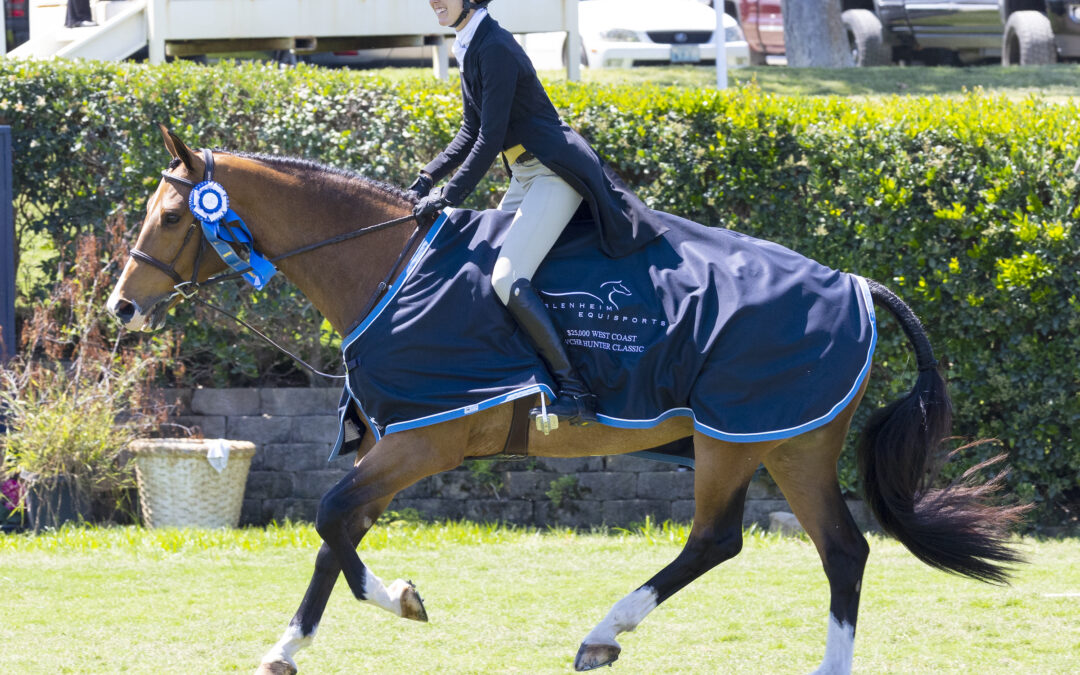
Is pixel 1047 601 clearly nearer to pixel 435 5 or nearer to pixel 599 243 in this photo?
pixel 599 243

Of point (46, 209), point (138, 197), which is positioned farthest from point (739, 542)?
point (46, 209)

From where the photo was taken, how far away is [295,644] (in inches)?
191

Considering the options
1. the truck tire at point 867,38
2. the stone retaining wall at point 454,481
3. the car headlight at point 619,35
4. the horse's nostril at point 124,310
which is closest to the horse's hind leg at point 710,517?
the horse's nostril at point 124,310

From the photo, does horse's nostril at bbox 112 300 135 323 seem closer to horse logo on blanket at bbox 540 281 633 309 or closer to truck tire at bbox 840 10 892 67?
horse logo on blanket at bbox 540 281 633 309

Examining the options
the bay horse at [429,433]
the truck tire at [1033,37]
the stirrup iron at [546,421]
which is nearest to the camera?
the stirrup iron at [546,421]

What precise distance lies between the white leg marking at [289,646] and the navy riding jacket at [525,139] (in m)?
1.69

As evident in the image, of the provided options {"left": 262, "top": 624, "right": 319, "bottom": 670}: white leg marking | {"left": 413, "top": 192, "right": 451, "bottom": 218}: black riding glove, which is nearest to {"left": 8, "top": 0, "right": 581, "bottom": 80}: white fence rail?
{"left": 413, "top": 192, "right": 451, "bottom": 218}: black riding glove

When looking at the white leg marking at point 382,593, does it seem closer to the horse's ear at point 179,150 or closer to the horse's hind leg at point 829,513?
the horse's hind leg at point 829,513

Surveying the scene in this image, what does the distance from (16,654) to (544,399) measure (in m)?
2.55

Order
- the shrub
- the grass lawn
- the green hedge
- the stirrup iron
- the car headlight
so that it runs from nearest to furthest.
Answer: the stirrup iron < the grass lawn < the green hedge < the shrub < the car headlight

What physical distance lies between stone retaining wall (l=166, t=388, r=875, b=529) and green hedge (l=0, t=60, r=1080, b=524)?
0.31m

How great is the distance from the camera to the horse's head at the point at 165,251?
16.8 ft

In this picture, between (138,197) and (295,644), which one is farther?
(138,197)

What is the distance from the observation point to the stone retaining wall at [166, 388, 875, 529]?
8750mm
